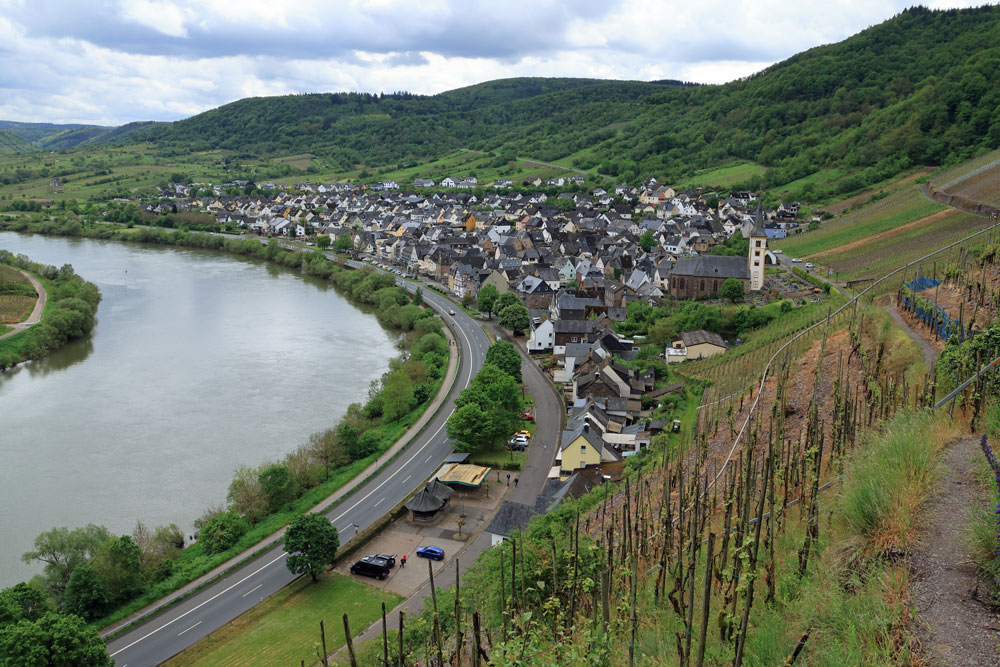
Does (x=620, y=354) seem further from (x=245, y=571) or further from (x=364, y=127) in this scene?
(x=364, y=127)

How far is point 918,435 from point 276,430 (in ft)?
57.5

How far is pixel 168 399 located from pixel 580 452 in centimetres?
1365

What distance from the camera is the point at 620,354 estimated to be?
75.7 feet

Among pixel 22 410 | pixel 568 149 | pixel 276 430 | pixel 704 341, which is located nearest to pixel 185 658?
pixel 276 430

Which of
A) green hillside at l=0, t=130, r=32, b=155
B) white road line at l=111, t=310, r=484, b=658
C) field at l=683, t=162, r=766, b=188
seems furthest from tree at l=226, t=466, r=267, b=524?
green hillside at l=0, t=130, r=32, b=155

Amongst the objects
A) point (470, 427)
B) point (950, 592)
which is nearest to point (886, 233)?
point (470, 427)

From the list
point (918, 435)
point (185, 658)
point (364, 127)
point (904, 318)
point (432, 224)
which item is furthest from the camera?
point (364, 127)

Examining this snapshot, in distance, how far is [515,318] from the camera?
28.9 m

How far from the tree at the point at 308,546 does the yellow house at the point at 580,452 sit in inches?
228

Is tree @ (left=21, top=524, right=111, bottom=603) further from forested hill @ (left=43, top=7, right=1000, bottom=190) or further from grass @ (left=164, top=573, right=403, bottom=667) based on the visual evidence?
forested hill @ (left=43, top=7, right=1000, bottom=190)

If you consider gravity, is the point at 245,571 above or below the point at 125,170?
below

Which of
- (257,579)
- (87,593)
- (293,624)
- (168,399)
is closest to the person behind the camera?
(293,624)

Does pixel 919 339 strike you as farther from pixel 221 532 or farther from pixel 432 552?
pixel 221 532

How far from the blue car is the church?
63.2 ft
